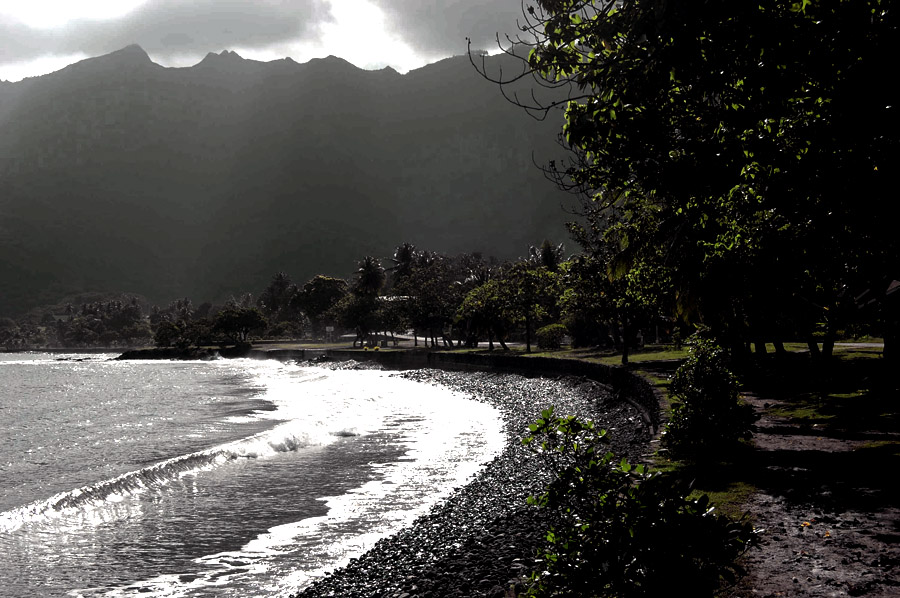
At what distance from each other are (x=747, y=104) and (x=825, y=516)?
5684mm

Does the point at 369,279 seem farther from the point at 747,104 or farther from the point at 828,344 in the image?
the point at 747,104

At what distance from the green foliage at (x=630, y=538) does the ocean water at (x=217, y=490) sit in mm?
7467

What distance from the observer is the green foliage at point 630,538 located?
497cm

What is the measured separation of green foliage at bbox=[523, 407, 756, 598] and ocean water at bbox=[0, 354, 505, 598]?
24.5 feet

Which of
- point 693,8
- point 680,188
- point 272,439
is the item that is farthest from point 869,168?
point 272,439

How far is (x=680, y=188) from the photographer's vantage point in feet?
40.2

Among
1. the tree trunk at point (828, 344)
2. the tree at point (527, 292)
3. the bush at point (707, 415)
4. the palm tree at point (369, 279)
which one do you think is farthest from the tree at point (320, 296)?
the bush at point (707, 415)

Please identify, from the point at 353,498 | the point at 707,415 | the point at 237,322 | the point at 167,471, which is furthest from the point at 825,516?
the point at 237,322

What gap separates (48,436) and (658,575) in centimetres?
3717

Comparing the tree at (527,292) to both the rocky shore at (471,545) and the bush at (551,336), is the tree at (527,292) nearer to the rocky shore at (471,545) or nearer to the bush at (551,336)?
the bush at (551,336)

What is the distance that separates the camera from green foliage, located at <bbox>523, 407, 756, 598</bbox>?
4.97 meters

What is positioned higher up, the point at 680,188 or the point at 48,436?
the point at 680,188

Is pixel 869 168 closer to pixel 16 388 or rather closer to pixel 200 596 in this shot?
pixel 200 596

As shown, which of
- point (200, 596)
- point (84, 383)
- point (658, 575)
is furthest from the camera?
point (84, 383)
